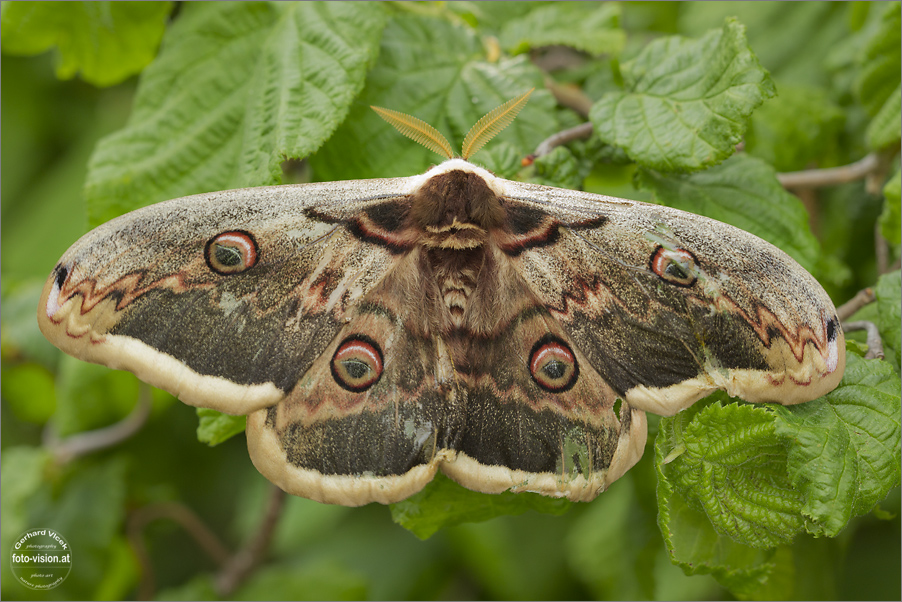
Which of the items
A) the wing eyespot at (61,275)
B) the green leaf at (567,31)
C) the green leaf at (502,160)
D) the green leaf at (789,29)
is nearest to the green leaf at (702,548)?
the green leaf at (502,160)

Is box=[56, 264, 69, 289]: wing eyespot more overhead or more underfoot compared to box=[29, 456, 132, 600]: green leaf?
more overhead

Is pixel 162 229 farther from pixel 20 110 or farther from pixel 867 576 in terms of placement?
pixel 20 110

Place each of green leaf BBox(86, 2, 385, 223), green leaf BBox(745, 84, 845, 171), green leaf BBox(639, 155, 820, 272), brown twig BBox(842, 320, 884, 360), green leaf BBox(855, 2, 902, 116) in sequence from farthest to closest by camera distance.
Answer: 1. green leaf BBox(745, 84, 845, 171)
2. green leaf BBox(855, 2, 902, 116)
3. green leaf BBox(639, 155, 820, 272)
4. green leaf BBox(86, 2, 385, 223)
5. brown twig BBox(842, 320, 884, 360)

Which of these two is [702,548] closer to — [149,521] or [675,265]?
[675,265]

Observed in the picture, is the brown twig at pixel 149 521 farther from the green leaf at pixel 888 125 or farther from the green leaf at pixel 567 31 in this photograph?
the green leaf at pixel 888 125

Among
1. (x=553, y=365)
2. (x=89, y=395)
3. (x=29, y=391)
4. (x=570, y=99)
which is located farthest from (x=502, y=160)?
(x=29, y=391)

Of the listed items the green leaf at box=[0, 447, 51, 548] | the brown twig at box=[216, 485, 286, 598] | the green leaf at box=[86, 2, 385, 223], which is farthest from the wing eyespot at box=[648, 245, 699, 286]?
the green leaf at box=[0, 447, 51, 548]

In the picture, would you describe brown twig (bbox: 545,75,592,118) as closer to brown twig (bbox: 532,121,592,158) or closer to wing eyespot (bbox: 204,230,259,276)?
brown twig (bbox: 532,121,592,158)
